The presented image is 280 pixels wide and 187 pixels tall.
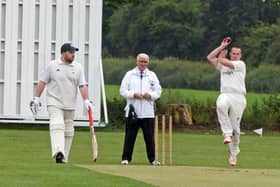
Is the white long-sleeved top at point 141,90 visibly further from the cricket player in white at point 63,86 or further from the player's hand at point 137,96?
the cricket player in white at point 63,86

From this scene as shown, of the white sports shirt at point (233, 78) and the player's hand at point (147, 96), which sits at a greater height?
the white sports shirt at point (233, 78)

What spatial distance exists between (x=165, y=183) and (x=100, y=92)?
2011 cm

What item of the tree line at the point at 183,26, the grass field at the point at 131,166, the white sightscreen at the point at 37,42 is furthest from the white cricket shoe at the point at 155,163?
the tree line at the point at 183,26

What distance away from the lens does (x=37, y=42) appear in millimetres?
34500

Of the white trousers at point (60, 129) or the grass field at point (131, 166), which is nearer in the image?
the grass field at point (131, 166)

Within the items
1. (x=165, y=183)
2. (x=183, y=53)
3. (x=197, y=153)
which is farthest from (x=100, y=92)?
(x=183, y=53)

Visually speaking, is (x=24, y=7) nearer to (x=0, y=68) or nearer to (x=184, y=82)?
(x=0, y=68)

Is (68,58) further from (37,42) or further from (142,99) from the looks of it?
(37,42)

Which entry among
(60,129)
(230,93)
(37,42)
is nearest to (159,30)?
(37,42)

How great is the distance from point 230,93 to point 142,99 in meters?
1.53

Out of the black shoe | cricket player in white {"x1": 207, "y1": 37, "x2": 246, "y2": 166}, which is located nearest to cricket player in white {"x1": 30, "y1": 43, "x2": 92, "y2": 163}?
the black shoe

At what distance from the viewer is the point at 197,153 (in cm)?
2406

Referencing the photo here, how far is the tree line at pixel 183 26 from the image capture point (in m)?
88.4

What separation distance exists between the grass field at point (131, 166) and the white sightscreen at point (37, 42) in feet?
15.2
